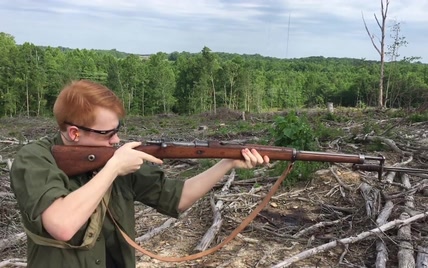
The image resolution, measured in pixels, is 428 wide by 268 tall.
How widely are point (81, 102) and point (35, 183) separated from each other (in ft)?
1.35

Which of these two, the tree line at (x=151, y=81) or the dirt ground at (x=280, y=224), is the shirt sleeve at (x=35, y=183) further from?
the tree line at (x=151, y=81)

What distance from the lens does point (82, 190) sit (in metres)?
1.78

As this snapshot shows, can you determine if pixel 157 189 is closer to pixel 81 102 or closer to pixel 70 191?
pixel 70 191

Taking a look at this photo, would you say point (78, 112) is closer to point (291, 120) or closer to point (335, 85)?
point (291, 120)

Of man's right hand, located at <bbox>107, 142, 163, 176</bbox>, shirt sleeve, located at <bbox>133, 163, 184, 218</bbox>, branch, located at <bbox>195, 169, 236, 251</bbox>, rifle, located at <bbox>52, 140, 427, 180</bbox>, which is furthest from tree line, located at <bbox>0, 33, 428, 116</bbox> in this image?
man's right hand, located at <bbox>107, 142, 163, 176</bbox>

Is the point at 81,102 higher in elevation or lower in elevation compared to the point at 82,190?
higher

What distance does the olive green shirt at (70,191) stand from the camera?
1788 mm

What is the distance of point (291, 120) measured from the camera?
7.36 metres

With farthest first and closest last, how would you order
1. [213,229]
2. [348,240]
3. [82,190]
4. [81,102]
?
[213,229] < [348,240] < [81,102] < [82,190]

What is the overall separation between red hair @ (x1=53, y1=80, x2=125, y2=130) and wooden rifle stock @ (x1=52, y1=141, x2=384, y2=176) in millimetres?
143

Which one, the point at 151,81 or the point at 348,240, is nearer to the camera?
the point at 348,240

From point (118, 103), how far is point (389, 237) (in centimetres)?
337

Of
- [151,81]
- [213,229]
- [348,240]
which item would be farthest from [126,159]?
[151,81]

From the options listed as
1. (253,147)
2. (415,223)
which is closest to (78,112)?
(253,147)
